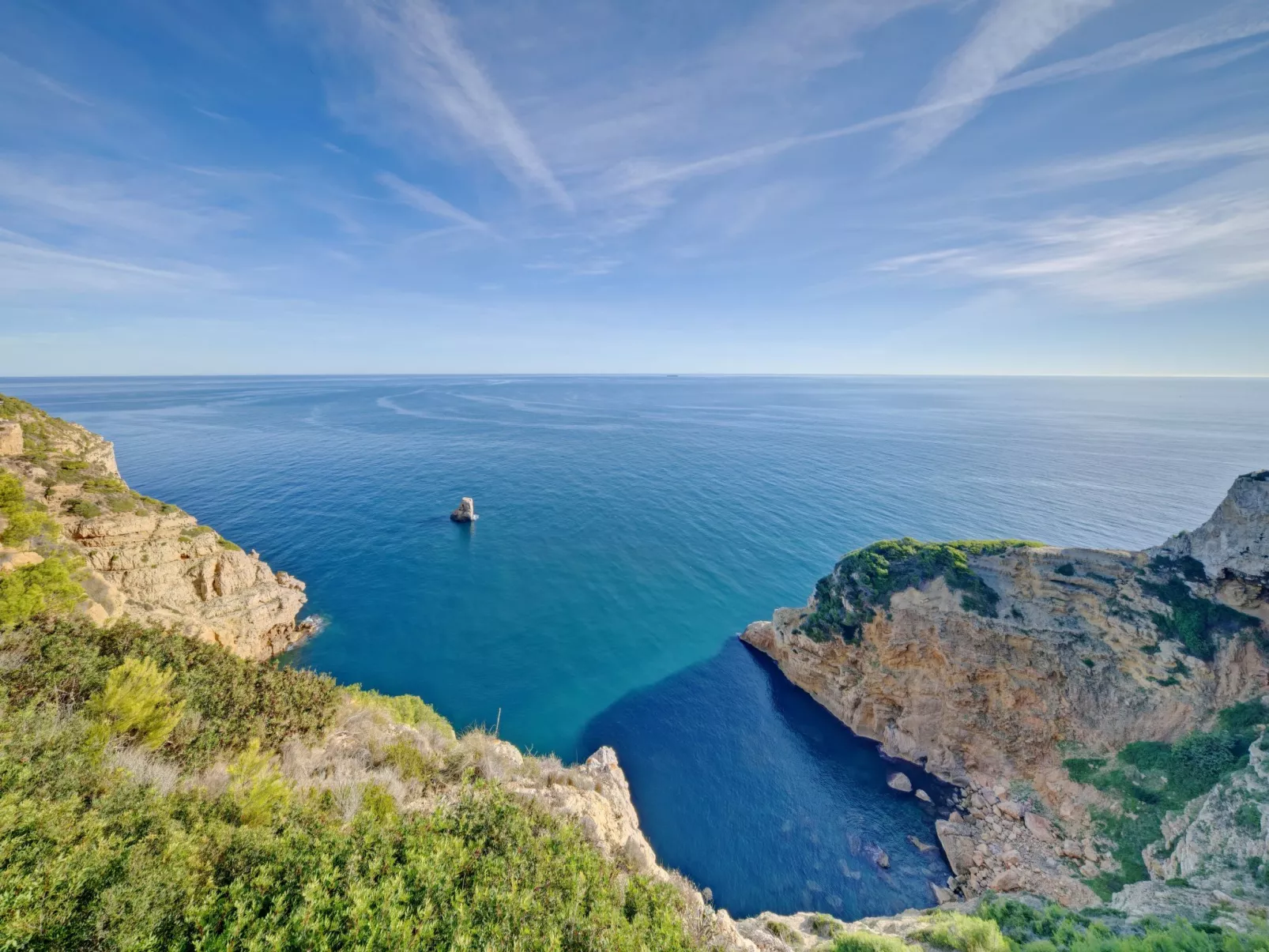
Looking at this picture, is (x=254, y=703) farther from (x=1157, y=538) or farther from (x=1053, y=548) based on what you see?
(x=1157, y=538)

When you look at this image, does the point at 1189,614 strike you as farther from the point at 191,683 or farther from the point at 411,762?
the point at 191,683

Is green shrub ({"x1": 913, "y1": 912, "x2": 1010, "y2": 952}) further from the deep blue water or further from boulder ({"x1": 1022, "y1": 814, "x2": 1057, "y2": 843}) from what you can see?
boulder ({"x1": 1022, "y1": 814, "x2": 1057, "y2": 843})

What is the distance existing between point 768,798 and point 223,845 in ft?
77.3

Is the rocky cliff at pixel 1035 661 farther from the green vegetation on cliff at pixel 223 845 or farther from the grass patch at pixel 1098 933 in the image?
the green vegetation on cliff at pixel 223 845

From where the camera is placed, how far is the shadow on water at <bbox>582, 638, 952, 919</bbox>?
66.0 ft

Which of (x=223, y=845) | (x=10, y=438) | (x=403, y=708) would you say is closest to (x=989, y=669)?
(x=403, y=708)

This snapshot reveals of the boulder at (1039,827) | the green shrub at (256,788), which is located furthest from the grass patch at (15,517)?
the boulder at (1039,827)

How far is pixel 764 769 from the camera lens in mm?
25078

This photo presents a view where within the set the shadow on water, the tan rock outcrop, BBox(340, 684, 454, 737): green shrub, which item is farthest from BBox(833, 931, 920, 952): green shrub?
the tan rock outcrop

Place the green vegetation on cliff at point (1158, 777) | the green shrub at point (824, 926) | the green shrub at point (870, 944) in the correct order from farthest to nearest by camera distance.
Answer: the green vegetation on cliff at point (1158, 777) < the green shrub at point (824, 926) < the green shrub at point (870, 944)

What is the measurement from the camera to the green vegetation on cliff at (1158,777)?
61.1 feet

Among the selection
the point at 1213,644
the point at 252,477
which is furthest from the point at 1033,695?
the point at 252,477

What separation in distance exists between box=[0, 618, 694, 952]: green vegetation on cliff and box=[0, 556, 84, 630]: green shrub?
1.02 m

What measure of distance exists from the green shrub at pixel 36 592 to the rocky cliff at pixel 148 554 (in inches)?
254
